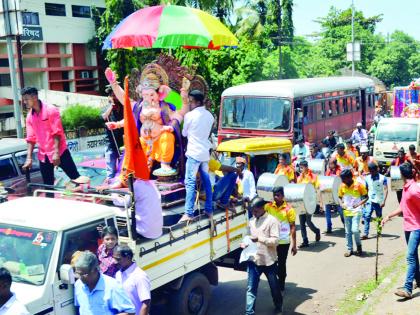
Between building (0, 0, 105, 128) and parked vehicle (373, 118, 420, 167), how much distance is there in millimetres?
20407

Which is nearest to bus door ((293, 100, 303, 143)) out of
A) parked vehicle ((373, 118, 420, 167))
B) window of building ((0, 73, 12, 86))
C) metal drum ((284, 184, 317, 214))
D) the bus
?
the bus

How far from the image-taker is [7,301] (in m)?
4.23

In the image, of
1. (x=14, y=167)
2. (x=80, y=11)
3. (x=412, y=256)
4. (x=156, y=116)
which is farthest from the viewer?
(x=80, y=11)

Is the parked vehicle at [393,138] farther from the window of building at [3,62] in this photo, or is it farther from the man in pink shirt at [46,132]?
the window of building at [3,62]

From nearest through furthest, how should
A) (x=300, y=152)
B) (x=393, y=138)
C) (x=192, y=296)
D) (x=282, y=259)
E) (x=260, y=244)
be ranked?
(x=260, y=244)
(x=192, y=296)
(x=282, y=259)
(x=300, y=152)
(x=393, y=138)

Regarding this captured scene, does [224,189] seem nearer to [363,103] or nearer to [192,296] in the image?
[192,296]

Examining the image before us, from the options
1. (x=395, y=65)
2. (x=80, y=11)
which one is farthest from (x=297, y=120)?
(x=395, y=65)

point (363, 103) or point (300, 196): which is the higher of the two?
point (363, 103)

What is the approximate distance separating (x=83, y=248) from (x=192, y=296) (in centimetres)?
215

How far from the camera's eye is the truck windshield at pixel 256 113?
1775 cm

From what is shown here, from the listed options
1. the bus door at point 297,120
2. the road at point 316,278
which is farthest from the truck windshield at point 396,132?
the road at point 316,278

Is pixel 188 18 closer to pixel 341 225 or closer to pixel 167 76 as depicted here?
pixel 167 76

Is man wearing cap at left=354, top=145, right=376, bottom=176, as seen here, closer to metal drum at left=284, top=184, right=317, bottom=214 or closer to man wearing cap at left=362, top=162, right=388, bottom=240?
man wearing cap at left=362, top=162, right=388, bottom=240

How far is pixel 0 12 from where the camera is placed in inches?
548
